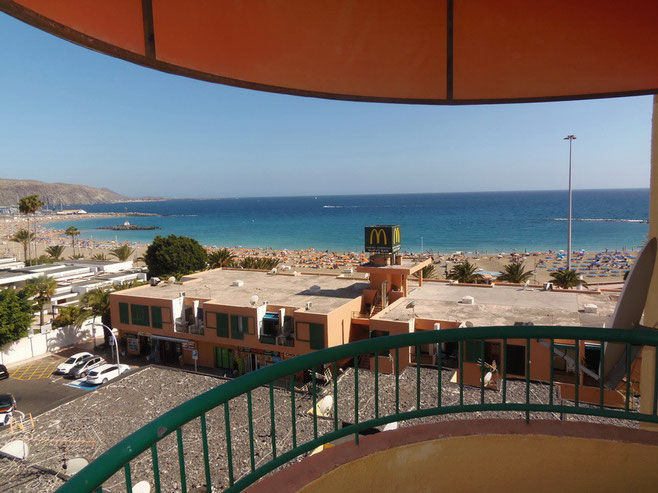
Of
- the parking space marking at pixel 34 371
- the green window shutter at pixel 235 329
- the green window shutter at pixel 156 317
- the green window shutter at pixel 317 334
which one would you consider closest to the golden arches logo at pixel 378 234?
the green window shutter at pixel 317 334

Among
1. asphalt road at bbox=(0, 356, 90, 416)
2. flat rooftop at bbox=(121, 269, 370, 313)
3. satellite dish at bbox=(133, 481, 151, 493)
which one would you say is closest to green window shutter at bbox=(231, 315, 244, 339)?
flat rooftop at bbox=(121, 269, 370, 313)

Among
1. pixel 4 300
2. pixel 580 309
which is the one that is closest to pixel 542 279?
pixel 580 309

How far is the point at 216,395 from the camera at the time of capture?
1870 mm

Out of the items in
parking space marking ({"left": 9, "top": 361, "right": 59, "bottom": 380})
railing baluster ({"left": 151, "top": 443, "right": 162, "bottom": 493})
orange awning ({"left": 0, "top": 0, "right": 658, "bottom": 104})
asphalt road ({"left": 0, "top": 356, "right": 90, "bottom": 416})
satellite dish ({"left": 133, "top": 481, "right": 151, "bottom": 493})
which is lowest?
parking space marking ({"left": 9, "top": 361, "right": 59, "bottom": 380})

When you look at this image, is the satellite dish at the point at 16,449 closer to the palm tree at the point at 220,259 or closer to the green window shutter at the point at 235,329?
the green window shutter at the point at 235,329

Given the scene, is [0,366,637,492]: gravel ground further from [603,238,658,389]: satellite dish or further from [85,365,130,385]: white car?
[85,365,130,385]: white car

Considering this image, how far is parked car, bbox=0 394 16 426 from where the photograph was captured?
17.4m

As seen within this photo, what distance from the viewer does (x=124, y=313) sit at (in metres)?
25.1

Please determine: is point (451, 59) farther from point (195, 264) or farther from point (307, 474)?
point (195, 264)

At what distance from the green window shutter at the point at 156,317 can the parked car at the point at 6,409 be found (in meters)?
7.16

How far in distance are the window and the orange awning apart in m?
24.1

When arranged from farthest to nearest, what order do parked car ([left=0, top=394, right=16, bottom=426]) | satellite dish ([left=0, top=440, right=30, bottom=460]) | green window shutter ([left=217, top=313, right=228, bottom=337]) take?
green window shutter ([left=217, top=313, right=228, bottom=337]) → parked car ([left=0, top=394, right=16, bottom=426]) → satellite dish ([left=0, top=440, right=30, bottom=460])

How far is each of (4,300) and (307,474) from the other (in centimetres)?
2915

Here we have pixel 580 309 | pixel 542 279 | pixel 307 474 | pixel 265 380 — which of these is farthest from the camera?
pixel 542 279
